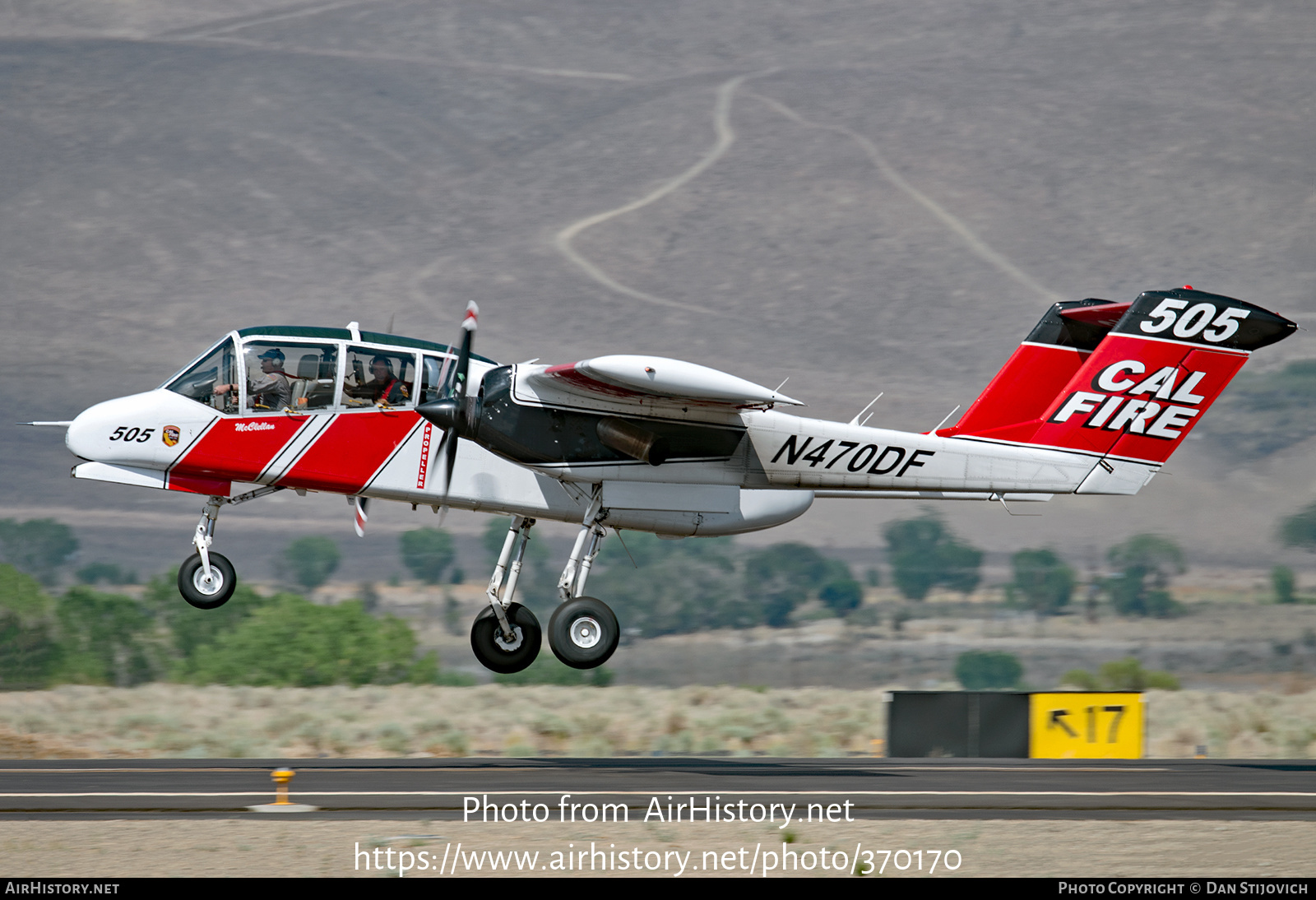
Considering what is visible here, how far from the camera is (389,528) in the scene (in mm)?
88625

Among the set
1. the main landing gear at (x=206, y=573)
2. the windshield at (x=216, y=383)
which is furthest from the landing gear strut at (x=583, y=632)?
the windshield at (x=216, y=383)

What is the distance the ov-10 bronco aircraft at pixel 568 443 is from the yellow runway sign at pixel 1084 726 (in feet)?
15.7

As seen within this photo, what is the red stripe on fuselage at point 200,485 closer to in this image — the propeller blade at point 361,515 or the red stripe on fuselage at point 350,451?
the red stripe on fuselage at point 350,451

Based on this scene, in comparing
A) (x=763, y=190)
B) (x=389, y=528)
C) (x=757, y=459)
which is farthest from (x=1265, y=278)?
(x=757, y=459)

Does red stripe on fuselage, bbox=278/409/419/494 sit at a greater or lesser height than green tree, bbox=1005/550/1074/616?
lesser

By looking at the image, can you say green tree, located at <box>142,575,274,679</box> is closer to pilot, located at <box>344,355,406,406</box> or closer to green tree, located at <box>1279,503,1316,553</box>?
pilot, located at <box>344,355,406,406</box>

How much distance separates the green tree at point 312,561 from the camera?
79062 mm

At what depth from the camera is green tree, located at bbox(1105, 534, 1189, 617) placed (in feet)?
220

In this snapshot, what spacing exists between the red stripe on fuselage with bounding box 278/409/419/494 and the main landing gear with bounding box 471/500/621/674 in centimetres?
207

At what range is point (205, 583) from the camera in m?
19.5

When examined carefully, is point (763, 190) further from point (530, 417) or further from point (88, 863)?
point (88, 863)

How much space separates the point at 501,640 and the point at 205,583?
4139mm

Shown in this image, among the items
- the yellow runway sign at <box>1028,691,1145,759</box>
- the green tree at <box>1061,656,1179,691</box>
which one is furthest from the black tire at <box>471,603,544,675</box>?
the green tree at <box>1061,656,1179,691</box>

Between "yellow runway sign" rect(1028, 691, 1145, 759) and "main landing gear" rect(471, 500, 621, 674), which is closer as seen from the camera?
"main landing gear" rect(471, 500, 621, 674)
